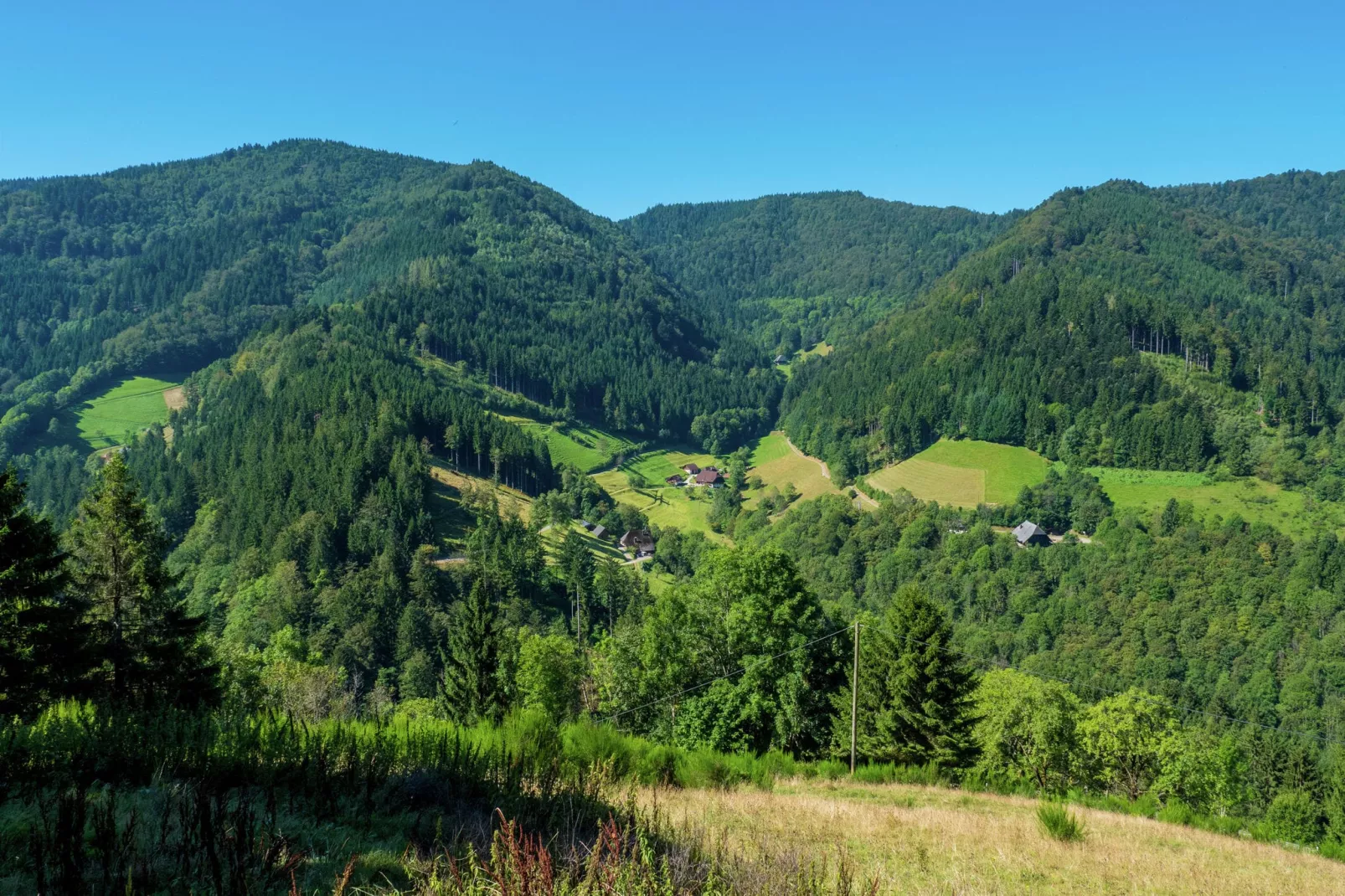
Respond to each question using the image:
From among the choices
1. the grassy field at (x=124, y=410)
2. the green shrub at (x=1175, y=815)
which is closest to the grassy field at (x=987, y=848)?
the green shrub at (x=1175, y=815)

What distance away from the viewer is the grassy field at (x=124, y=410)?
155125mm

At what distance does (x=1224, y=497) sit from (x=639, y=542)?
95063mm

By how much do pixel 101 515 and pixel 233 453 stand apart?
3916 inches

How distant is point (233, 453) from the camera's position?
357ft

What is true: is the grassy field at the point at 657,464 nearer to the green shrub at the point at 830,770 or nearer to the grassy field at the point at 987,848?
the green shrub at the point at 830,770

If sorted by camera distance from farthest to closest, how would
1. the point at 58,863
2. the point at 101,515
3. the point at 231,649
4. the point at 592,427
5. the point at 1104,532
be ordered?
the point at 592,427, the point at 1104,532, the point at 231,649, the point at 101,515, the point at 58,863

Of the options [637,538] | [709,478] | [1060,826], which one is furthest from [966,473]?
[1060,826]

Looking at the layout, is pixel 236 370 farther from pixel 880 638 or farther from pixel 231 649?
pixel 880 638

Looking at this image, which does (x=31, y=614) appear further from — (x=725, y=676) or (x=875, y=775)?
(x=725, y=676)

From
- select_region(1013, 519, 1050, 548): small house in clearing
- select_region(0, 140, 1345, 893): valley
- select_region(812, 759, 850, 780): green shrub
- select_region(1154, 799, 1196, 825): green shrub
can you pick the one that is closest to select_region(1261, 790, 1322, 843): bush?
select_region(0, 140, 1345, 893): valley

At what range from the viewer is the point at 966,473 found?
150 metres

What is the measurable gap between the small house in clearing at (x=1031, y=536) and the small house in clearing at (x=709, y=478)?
67170 millimetres

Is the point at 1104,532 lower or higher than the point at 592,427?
lower

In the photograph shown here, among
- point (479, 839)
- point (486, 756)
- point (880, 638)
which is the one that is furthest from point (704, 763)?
point (880, 638)
